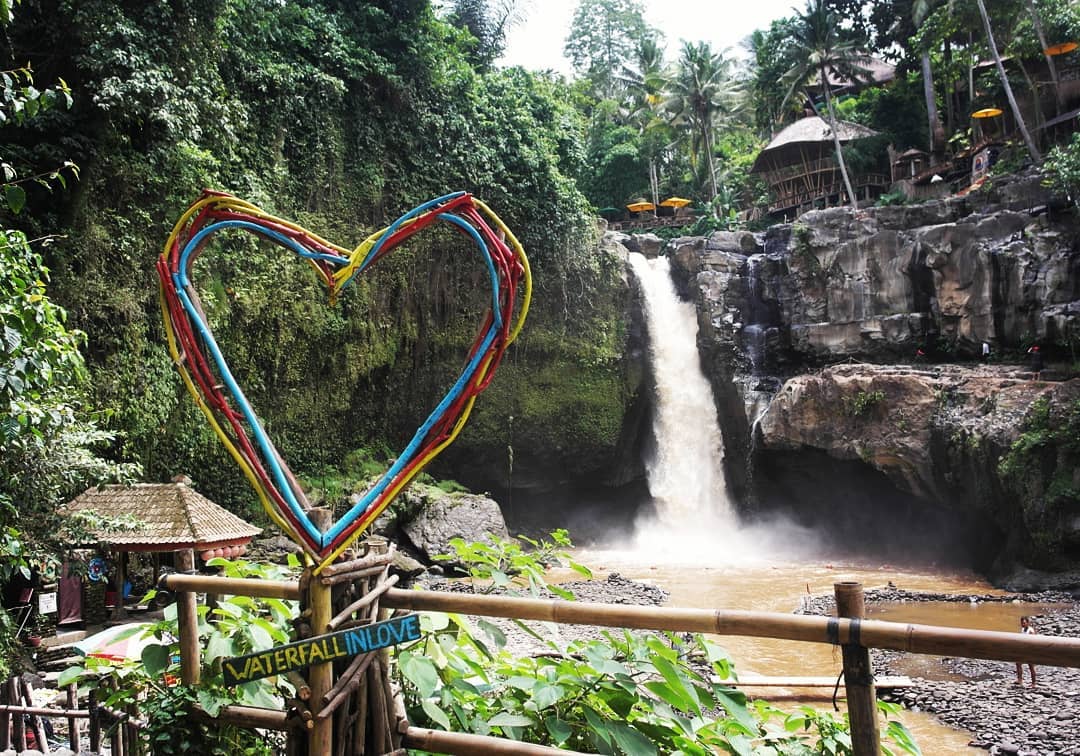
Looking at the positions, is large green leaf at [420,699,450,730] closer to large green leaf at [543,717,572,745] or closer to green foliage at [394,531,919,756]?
green foliage at [394,531,919,756]

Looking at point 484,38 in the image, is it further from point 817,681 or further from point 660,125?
point 817,681

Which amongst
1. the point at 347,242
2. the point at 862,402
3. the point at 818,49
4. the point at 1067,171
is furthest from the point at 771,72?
the point at 347,242

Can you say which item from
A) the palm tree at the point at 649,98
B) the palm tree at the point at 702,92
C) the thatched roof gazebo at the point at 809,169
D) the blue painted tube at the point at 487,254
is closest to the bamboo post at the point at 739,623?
the blue painted tube at the point at 487,254

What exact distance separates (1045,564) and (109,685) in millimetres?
13366

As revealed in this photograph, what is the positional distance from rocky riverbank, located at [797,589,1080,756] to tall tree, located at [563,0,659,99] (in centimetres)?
3560

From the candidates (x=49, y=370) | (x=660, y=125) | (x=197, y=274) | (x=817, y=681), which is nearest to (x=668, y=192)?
(x=660, y=125)

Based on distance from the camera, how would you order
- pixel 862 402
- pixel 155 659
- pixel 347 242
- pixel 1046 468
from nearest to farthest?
pixel 155 659 < pixel 1046 468 < pixel 862 402 < pixel 347 242

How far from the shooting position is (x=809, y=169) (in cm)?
2512

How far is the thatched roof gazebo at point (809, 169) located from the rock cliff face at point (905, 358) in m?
7.00

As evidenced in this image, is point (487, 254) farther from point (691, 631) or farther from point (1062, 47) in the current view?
point (1062, 47)

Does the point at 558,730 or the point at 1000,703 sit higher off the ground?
the point at 558,730

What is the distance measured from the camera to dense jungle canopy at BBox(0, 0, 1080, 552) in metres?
9.16

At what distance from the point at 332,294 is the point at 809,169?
25.4 m

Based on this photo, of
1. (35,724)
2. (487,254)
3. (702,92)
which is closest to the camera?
(487,254)
